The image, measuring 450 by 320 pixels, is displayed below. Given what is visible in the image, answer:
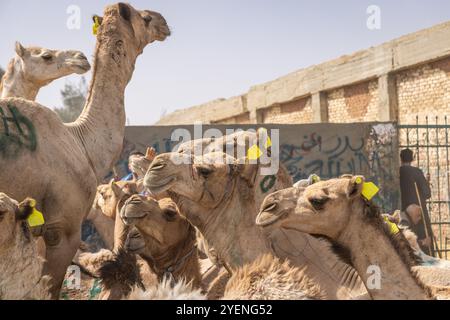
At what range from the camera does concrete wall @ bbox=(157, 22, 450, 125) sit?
14766 millimetres

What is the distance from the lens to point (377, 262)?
4109mm

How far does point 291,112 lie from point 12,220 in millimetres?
17903

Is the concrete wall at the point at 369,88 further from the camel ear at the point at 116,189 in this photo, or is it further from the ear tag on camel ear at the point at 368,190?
the ear tag on camel ear at the point at 368,190

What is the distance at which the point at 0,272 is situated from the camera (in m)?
3.09

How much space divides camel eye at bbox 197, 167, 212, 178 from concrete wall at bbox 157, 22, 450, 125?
35.7ft

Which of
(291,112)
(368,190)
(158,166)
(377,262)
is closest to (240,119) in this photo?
(291,112)

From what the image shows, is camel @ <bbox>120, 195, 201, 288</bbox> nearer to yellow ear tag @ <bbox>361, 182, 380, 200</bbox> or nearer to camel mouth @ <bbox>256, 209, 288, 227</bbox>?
camel mouth @ <bbox>256, 209, 288, 227</bbox>

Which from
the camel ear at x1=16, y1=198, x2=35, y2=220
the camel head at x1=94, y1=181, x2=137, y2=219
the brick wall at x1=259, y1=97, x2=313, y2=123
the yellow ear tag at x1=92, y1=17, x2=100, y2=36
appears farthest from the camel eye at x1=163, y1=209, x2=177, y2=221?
the brick wall at x1=259, y1=97, x2=313, y2=123

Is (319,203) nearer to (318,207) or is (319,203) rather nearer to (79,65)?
(318,207)
